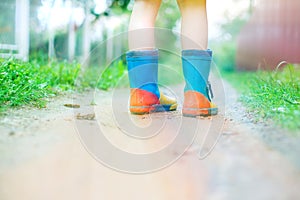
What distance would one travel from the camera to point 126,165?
1.03 m

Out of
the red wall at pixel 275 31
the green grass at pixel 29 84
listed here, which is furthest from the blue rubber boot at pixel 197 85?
the red wall at pixel 275 31

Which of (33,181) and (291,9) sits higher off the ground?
(291,9)

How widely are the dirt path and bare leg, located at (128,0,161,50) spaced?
53cm

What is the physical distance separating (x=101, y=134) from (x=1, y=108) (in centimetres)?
44

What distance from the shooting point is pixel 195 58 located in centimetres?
156

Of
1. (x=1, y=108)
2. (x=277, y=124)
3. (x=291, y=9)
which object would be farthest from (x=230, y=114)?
(x=291, y=9)

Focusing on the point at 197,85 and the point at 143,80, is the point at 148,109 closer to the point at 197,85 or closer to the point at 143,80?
the point at 143,80

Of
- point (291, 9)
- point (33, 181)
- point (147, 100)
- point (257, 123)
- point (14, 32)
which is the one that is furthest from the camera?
point (291, 9)

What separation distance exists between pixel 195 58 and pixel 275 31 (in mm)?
4850

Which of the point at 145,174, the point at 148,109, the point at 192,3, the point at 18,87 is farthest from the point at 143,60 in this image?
the point at 145,174

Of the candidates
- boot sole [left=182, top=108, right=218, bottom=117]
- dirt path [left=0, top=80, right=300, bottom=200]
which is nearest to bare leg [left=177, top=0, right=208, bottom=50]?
boot sole [left=182, top=108, right=218, bottom=117]

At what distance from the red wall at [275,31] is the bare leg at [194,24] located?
2.09m

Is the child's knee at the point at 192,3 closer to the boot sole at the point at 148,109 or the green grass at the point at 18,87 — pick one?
the boot sole at the point at 148,109

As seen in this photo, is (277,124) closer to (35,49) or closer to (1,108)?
(1,108)
